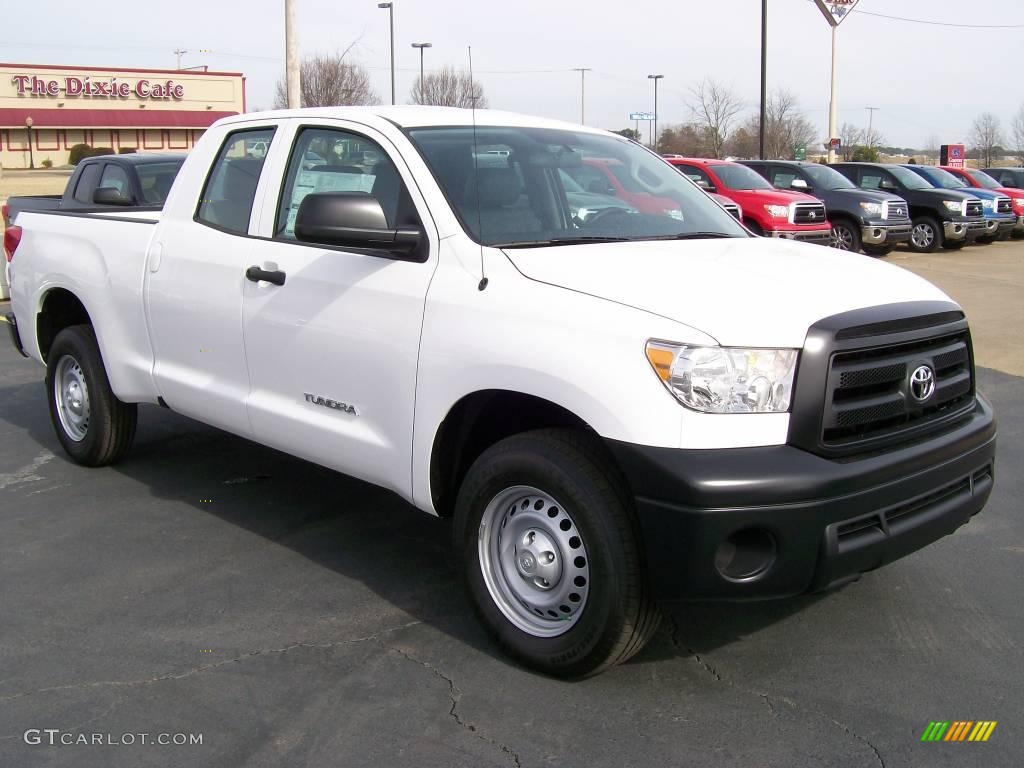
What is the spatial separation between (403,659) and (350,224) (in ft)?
5.20

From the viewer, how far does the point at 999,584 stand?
A: 460cm

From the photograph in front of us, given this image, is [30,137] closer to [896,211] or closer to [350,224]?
[896,211]

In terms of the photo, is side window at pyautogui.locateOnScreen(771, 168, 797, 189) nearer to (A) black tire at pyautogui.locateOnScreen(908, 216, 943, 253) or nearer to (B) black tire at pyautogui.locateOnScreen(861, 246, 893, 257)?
(B) black tire at pyautogui.locateOnScreen(861, 246, 893, 257)

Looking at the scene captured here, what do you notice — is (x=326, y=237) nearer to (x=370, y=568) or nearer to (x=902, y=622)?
(x=370, y=568)

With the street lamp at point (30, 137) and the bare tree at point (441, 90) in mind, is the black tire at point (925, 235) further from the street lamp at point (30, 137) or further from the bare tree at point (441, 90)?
the street lamp at point (30, 137)

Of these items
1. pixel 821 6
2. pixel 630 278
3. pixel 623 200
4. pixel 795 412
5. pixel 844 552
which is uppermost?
pixel 821 6

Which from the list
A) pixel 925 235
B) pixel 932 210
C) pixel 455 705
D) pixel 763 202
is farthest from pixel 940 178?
pixel 455 705

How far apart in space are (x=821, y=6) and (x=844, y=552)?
3693cm

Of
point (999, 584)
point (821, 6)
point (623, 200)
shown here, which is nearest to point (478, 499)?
point (623, 200)

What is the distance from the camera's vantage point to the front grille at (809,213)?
17219 millimetres

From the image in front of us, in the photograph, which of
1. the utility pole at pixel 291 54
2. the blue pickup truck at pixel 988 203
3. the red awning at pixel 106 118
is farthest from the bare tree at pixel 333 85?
the red awning at pixel 106 118

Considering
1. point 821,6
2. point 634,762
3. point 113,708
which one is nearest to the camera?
point 634,762

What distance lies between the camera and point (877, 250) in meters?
21.2

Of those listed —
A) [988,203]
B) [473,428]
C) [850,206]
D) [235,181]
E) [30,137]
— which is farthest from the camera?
[30,137]
